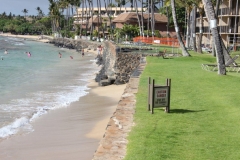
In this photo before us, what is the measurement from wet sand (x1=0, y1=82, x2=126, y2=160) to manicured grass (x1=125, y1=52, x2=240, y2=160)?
1540 mm

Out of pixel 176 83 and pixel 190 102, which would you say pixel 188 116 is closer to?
pixel 190 102

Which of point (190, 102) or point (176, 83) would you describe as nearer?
point (190, 102)

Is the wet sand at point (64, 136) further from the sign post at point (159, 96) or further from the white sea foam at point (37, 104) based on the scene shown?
the sign post at point (159, 96)

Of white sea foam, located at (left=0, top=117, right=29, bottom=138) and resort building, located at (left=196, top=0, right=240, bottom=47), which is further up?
resort building, located at (left=196, top=0, right=240, bottom=47)

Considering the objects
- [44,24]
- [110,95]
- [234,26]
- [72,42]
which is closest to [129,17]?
[72,42]

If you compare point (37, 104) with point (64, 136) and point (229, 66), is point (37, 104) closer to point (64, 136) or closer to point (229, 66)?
point (64, 136)

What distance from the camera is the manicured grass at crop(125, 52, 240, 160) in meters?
8.10

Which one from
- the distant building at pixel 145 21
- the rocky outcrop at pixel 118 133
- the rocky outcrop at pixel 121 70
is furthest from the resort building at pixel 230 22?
the rocky outcrop at pixel 118 133

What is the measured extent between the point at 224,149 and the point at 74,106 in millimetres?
10683

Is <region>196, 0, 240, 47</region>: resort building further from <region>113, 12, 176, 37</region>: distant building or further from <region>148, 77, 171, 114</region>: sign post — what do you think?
<region>148, 77, 171, 114</region>: sign post

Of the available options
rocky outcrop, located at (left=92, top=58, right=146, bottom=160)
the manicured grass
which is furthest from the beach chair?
rocky outcrop, located at (left=92, top=58, right=146, bottom=160)

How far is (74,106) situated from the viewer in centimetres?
1817

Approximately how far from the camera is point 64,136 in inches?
490

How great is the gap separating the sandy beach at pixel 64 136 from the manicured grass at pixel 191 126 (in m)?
1.54
